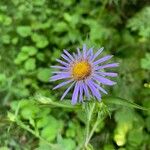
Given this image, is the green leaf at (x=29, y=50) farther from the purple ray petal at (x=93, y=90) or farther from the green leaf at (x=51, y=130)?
the purple ray petal at (x=93, y=90)

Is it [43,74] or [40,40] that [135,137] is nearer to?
[43,74]

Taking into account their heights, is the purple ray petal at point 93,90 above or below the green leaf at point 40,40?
below

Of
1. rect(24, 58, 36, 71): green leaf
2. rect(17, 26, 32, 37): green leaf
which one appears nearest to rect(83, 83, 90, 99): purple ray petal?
rect(24, 58, 36, 71): green leaf

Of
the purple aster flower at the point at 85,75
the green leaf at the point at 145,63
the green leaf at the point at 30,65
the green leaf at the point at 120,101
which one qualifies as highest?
the green leaf at the point at 145,63

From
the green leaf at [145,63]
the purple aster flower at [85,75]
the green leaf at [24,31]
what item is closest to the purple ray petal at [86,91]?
the purple aster flower at [85,75]

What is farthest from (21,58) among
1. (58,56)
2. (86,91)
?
(86,91)

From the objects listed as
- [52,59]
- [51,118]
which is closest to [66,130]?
[51,118]

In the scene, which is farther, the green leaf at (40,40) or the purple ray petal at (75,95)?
the green leaf at (40,40)

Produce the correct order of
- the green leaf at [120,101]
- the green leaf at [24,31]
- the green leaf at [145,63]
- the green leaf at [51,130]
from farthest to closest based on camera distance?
the green leaf at [24,31], the green leaf at [145,63], the green leaf at [51,130], the green leaf at [120,101]

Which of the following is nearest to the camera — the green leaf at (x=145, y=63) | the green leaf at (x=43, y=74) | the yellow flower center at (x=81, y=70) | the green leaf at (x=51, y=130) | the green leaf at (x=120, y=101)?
the green leaf at (x=120, y=101)
